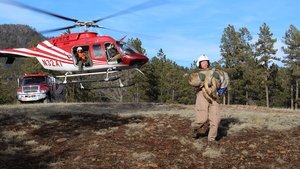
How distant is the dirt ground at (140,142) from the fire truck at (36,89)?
11.9 meters

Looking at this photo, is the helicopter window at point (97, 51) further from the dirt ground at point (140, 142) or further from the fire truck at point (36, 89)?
the fire truck at point (36, 89)

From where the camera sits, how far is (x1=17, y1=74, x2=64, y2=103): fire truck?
27.0 metres

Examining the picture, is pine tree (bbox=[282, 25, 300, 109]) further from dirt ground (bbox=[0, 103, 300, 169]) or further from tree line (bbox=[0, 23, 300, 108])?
dirt ground (bbox=[0, 103, 300, 169])

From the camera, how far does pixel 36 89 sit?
2719 cm

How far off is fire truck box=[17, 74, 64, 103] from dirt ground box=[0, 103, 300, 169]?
11.9 metres

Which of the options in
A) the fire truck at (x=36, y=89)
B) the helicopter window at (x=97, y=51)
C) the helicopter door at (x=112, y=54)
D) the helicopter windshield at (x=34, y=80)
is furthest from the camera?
the helicopter windshield at (x=34, y=80)

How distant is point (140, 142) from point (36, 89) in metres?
17.2

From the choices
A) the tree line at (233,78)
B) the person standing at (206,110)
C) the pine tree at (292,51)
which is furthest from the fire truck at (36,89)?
the pine tree at (292,51)

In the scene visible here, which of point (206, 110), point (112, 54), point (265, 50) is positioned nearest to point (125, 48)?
point (112, 54)

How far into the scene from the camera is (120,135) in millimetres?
12094

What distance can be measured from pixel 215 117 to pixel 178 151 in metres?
1.34

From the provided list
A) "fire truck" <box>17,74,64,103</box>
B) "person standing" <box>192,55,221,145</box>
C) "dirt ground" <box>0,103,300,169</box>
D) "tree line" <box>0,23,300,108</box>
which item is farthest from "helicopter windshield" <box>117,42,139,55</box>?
"tree line" <box>0,23,300,108</box>

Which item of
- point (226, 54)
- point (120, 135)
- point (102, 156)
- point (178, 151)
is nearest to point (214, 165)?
point (178, 151)

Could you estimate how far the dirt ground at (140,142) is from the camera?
31.8 feet
